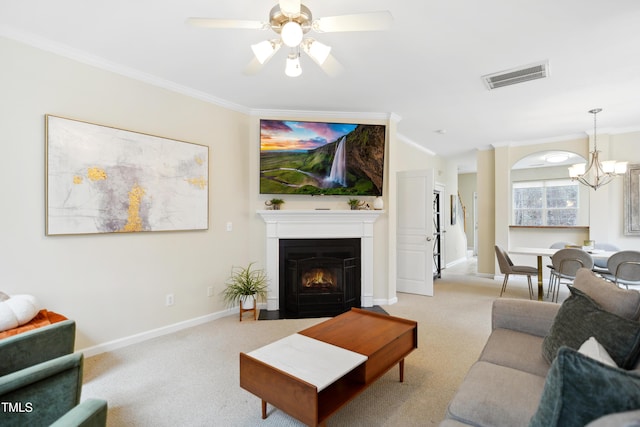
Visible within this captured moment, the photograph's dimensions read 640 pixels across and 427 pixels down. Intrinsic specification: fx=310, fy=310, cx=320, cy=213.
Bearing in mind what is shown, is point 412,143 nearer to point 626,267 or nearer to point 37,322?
point 626,267

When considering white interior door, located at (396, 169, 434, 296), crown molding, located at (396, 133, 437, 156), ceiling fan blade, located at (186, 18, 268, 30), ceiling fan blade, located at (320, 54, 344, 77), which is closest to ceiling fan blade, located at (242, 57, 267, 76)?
ceiling fan blade, located at (186, 18, 268, 30)

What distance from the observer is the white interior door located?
4871 millimetres

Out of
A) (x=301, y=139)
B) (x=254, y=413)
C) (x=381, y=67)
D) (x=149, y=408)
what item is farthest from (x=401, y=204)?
(x=149, y=408)

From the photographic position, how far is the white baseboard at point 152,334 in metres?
2.80

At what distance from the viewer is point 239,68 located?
9.98 feet

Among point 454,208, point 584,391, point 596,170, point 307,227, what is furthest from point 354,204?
point 454,208

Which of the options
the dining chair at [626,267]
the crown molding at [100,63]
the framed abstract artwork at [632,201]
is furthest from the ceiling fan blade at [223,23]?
the framed abstract artwork at [632,201]

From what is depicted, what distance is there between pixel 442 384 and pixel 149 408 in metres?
→ 2.03

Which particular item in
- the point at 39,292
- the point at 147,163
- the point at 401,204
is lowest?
the point at 39,292

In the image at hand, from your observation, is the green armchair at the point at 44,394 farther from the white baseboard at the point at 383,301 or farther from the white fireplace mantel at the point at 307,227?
the white baseboard at the point at 383,301

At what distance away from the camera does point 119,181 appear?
2936 mm

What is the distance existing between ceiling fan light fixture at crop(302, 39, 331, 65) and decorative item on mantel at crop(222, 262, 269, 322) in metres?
2.69

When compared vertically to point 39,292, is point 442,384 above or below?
below

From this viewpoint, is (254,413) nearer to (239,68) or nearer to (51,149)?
(51,149)
